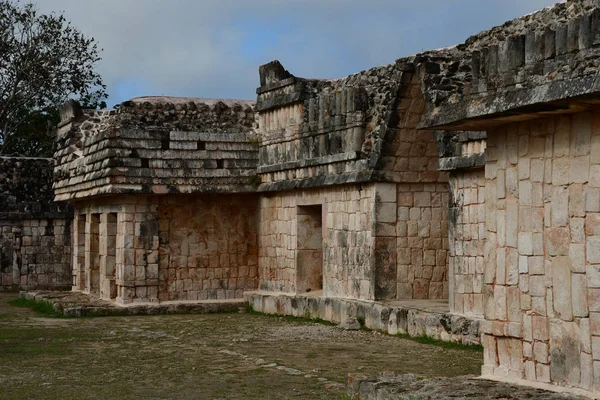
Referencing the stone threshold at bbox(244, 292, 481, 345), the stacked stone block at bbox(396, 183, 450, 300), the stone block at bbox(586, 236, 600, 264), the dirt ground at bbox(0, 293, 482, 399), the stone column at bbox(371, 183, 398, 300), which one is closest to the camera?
the stone block at bbox(586, 236, 600, 264)

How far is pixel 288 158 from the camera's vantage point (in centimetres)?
1708

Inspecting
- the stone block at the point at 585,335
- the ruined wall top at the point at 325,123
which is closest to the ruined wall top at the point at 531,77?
the stone block at the point at 585,335

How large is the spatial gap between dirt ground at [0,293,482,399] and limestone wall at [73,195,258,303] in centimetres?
186

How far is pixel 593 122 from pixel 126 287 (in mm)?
11683

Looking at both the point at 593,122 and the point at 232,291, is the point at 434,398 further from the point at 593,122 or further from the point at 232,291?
the point at 232,291

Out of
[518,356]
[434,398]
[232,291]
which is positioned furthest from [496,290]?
[232,291]

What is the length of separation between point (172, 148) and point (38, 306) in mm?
4194

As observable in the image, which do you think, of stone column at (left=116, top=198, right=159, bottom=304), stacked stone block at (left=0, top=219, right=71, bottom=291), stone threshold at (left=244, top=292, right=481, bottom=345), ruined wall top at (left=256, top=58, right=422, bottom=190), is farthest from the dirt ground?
stacked stone block at (left=0, top=219, right=71, bottom=291)

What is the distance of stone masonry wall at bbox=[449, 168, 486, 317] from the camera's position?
1264cm

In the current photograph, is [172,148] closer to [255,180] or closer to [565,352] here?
[255,180]

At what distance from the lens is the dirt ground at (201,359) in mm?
9430

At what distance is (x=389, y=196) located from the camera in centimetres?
1473

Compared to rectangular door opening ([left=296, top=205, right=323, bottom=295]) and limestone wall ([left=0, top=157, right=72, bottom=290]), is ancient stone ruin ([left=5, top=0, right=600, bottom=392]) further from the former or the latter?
limestone wall ([left=0, top=157, right=72, bottom=290])

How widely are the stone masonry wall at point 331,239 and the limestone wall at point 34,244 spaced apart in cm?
819
